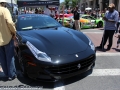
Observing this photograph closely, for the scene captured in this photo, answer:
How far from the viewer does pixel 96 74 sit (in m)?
4.46

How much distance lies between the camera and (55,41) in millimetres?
4125

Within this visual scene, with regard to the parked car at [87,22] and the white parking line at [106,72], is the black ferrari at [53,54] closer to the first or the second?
the white parking line at [106,72]

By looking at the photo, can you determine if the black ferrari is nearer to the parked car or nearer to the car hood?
the car hood

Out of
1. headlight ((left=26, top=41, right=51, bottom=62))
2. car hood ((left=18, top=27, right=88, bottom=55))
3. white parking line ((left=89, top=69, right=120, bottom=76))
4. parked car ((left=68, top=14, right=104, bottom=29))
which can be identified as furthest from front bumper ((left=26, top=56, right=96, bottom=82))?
parked car ((left=68, top=14, right=104, bottom=29))

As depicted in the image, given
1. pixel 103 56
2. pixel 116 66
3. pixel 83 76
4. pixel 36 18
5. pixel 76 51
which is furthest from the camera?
pixel 103 56

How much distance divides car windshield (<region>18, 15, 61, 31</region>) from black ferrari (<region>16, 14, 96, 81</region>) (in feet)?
0.97

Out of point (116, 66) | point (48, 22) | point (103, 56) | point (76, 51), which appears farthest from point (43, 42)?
point (103, 56)

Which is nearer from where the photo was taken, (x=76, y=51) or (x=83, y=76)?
(x=76, y=51)

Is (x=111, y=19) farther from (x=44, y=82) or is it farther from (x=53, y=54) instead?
(x=44, y=82)

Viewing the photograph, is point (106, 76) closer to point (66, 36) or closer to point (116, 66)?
point (116, 66)

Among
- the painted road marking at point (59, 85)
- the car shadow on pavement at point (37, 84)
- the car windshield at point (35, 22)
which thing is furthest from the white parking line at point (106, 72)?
the car windshield at point (35, 22)

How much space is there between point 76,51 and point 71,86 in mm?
725

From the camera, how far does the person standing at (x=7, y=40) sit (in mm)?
3668

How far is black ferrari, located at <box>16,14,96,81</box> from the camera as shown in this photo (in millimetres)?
3590
